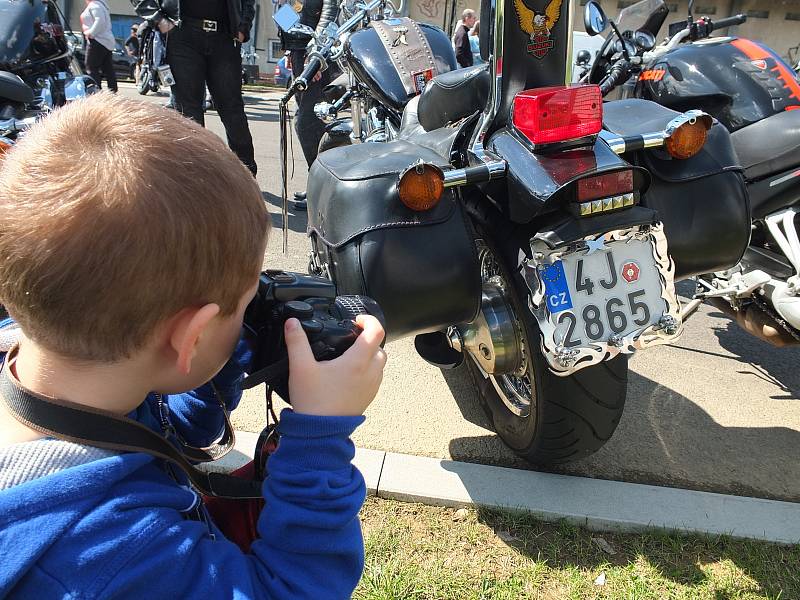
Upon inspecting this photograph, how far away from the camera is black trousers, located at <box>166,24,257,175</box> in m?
4.07

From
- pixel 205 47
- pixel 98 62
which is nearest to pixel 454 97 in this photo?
pixel 205 47

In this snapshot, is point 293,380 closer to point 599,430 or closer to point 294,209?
point 599,430

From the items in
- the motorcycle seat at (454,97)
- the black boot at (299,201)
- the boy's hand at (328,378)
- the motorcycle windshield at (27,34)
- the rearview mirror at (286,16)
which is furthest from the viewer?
the black boot at (299,201)

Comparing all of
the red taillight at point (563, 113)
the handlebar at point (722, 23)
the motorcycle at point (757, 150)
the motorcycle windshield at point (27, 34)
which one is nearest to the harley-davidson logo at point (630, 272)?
the red taillight at point (563, 113)

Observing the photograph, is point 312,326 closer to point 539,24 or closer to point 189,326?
point 189,326

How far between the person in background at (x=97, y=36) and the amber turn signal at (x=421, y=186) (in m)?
8.26

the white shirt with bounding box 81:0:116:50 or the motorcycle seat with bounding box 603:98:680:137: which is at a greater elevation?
the white shirt with bounding box 81:0:116:50

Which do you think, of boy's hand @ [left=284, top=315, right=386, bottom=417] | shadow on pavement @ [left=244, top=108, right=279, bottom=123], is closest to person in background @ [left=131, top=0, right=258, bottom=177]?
boy's hand @ [left=284, top=315, right=386, bottom=417]

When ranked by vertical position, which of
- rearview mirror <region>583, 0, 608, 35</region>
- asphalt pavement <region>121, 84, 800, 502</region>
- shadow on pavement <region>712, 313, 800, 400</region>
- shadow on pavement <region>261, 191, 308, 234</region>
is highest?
rearview mirror <region>583, 0, 608, 35</region>

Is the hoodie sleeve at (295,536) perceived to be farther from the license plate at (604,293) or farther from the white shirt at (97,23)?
the white shirt at (97,23)

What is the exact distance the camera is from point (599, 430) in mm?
1857

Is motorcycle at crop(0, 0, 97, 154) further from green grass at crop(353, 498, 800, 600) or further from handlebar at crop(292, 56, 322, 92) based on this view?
green grass at crop(353, 498, 800, 600)

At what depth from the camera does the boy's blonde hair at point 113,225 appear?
68cm

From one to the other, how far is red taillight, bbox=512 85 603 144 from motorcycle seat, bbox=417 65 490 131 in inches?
26.8
